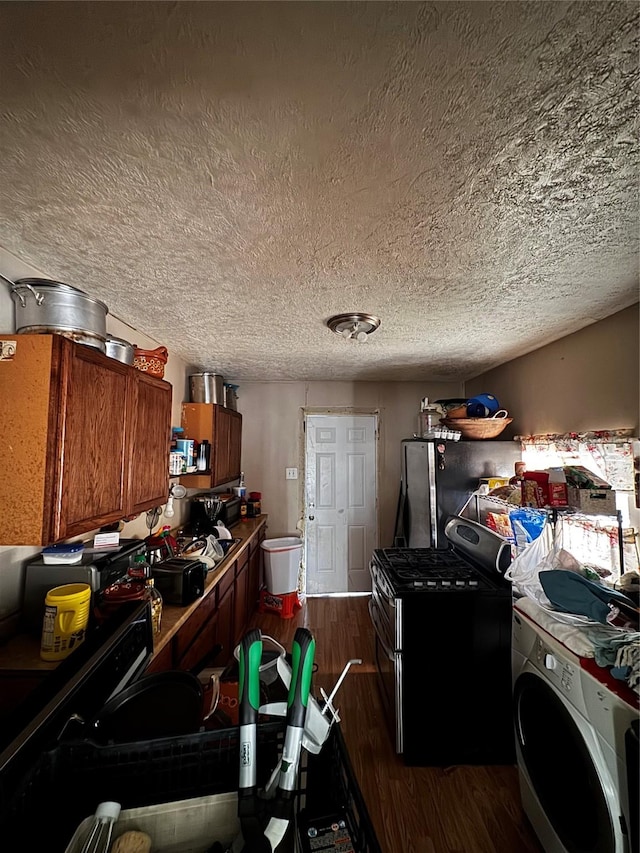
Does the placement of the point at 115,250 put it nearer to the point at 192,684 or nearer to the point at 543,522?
the point at 192,684

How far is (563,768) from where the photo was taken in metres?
1.24

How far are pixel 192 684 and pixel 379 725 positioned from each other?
168 centimetres

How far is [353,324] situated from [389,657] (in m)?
1.92

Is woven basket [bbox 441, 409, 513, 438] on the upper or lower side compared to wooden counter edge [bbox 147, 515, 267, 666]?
upper

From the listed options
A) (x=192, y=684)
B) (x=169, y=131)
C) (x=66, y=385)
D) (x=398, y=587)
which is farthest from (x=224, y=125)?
(x=398, y=587)

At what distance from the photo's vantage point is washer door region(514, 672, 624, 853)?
104 centimetres

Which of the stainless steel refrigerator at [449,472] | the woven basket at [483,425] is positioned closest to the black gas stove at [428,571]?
the stainless steel refrigerator at [449,472]

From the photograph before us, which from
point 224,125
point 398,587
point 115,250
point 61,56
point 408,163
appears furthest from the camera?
point 398,587

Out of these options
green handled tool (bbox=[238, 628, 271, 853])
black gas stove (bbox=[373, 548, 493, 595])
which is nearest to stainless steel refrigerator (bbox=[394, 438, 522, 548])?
black gas stove (bbox=[373, 548, 493, 595])

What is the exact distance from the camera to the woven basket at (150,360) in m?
1.94

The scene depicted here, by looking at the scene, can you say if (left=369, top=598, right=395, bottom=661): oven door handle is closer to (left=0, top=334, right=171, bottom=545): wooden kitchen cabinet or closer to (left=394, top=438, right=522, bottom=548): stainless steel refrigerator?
(left=394, top=438, right=522, bottom=548): stainless steel refrigerator

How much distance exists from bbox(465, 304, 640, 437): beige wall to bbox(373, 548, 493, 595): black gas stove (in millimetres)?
1124

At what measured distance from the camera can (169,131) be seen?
839 millimetres

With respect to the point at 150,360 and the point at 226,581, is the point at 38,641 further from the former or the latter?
the point at 150,360
